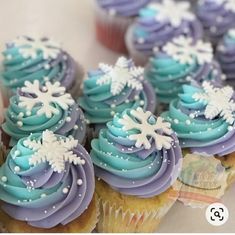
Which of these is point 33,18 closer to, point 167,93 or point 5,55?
point 5,55

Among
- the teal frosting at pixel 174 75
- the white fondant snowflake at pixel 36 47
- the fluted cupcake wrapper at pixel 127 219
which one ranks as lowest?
the fluted cupcake wrapper at pixel 127 219

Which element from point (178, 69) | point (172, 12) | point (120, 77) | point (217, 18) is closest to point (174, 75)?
point (178, 69)

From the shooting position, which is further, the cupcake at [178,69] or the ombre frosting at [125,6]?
the ombre frosting at [125,6]

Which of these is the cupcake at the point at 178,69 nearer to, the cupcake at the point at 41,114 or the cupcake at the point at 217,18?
the cupcake at the point at 217,18

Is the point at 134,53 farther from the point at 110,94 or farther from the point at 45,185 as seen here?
the point at 45,185

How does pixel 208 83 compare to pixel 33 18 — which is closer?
pixel 208 83

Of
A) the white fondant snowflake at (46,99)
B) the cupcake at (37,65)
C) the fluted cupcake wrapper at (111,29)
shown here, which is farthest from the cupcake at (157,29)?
the white fondant snowflake at (46,99)

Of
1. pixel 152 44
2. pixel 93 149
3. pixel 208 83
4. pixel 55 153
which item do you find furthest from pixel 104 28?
pixel 55 153

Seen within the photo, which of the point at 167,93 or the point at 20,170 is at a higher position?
the point at 20,170
